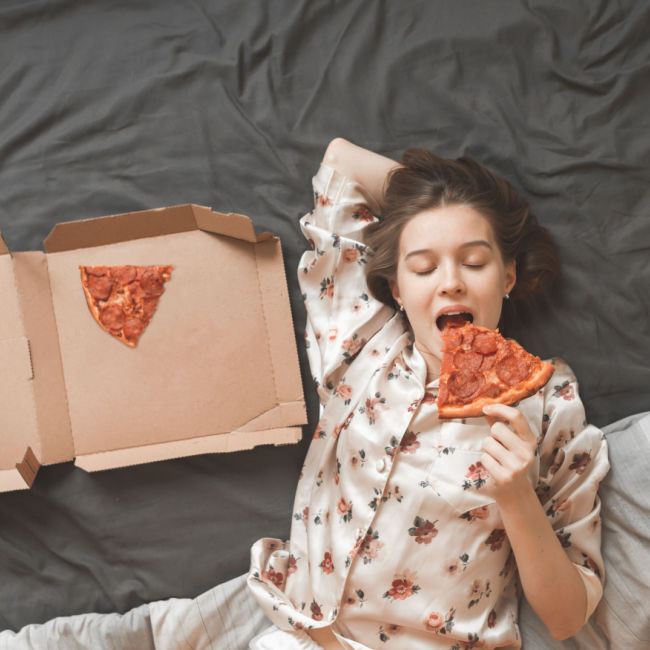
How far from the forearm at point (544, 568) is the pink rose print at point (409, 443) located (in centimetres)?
27

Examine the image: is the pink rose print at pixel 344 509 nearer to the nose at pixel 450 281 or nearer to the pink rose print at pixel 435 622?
the pink rose print at pixel 435 622

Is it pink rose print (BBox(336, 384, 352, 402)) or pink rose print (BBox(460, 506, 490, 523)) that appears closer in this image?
pink rose print (BBox(460, 506, 490, 523))

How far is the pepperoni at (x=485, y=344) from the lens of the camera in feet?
5.02

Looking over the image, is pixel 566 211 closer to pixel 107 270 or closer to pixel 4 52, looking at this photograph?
pixel 107 270

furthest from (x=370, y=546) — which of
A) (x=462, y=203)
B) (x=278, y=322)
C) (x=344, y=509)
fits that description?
(x=462, y=203)

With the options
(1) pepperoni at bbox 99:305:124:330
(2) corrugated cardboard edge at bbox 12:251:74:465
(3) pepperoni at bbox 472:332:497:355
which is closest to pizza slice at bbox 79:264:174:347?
(1) pepperoni at bbox 99:305:124:330

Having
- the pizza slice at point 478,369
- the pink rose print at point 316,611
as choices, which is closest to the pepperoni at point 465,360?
the pizza slice at point 478,369

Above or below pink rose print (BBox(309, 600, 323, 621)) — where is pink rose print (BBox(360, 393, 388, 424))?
above

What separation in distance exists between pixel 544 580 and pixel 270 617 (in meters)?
0.72

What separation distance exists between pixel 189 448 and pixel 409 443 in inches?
25.1

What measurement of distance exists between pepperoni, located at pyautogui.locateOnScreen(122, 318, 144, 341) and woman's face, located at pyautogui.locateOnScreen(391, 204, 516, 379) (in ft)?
2.53

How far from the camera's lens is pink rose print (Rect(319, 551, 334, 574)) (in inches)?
68.3

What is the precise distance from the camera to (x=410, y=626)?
1.66m

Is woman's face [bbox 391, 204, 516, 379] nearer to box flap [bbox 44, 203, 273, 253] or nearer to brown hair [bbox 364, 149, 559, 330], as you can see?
brown hair [bbox 364, 149, 559, 330]
